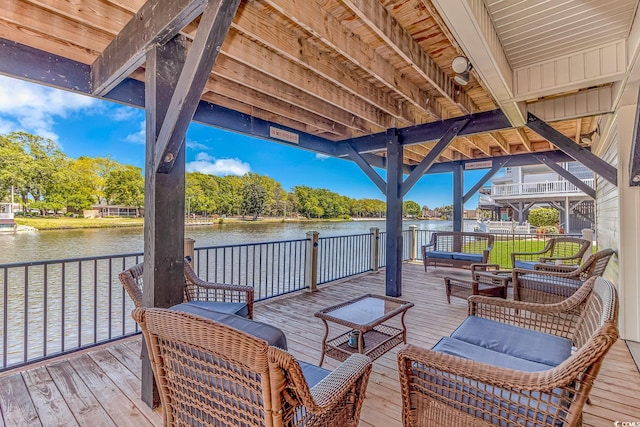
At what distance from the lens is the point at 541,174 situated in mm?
15766

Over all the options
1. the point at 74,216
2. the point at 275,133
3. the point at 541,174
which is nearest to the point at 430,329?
the point at 275,133

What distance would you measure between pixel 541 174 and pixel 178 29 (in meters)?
19.1

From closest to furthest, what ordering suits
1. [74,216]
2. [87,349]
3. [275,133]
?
[87,349]
[275,133]
[74,216]

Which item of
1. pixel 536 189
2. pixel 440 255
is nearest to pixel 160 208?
pixel 440 255

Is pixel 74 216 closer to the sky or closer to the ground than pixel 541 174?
closer to the ground

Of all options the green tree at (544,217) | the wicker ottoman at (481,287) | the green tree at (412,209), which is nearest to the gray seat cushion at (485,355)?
the wicker ottoman at (481,287)

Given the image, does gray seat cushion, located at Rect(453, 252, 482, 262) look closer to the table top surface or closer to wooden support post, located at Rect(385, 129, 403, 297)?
wooden support post, located at Rect(385, 129, 403, 297)

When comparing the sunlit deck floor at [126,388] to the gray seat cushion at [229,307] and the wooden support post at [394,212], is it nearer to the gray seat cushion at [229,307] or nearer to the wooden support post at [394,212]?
the gray seat cushion at [229,307]

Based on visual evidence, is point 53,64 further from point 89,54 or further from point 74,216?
point 74,216

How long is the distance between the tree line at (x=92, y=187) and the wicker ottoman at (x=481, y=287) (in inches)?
91.4

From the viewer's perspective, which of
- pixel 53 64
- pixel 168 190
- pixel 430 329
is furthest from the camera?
pixel 430 329

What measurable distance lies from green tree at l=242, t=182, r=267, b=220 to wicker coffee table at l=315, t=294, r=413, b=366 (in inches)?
313

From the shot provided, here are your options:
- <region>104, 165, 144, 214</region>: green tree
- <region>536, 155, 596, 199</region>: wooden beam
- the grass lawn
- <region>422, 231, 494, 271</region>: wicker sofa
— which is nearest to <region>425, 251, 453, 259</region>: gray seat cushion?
<region>422, 231, 494, 271</region>: wicker sofa

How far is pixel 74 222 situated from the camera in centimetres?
658
